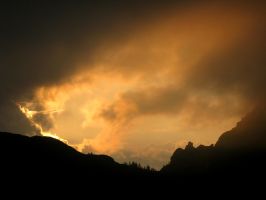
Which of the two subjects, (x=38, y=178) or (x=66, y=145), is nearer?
(x=38, y=178)

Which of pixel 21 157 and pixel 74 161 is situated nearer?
pixel 21 157

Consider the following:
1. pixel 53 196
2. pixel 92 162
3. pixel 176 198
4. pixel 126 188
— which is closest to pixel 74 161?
pixel 92 162

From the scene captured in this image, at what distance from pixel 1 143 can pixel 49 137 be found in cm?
3536

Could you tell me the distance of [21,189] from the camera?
116062mm

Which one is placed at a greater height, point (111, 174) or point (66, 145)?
point (66, 145)

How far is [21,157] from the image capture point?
137 meters

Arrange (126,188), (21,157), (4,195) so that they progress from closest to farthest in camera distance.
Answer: (4,195) → (21,157) → (126,188)

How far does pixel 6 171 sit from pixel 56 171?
23070 mm

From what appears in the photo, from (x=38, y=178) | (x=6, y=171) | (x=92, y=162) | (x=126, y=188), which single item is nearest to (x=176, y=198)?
(x=126, y=188)

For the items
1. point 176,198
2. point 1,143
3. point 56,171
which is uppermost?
point 1,143

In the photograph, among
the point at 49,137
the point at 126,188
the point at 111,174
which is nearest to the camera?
the point at 126,188

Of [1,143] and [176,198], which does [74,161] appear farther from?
[176,198]

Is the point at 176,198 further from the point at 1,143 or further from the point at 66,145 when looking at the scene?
the point at 1,143

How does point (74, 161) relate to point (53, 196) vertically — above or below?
above
